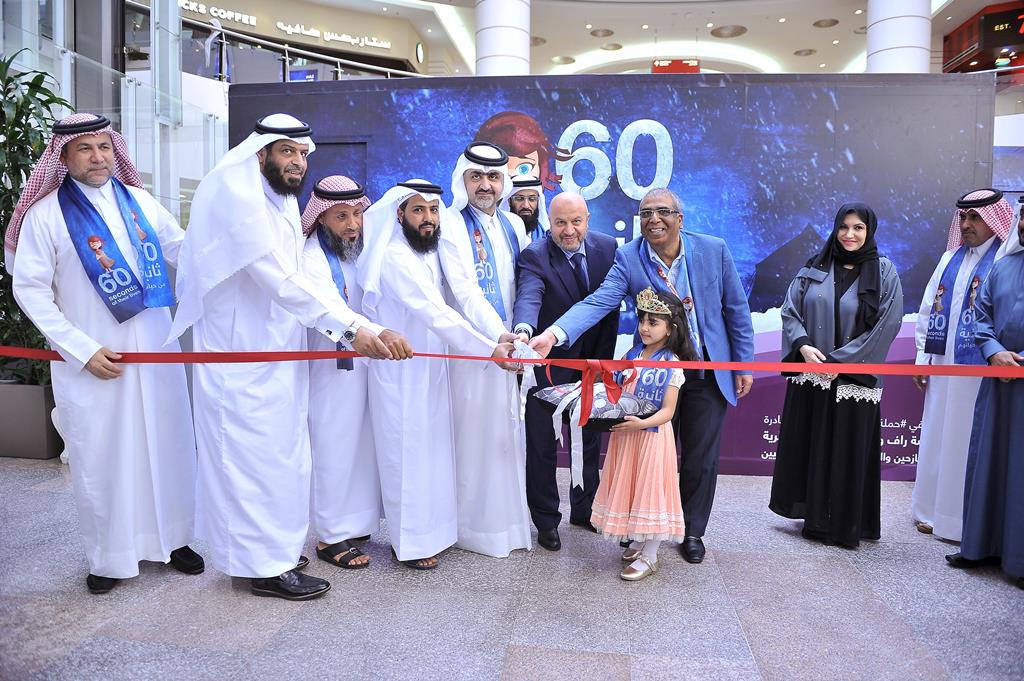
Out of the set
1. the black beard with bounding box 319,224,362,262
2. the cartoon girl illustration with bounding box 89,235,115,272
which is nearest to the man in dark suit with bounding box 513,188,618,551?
the black beard with bounding box 319,224,362,262

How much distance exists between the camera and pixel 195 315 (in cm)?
315

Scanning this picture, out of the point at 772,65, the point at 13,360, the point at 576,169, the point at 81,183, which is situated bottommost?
the point at 13,360

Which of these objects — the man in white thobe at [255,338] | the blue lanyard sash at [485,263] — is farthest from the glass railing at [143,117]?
the blue lanyard sash at [485,263]

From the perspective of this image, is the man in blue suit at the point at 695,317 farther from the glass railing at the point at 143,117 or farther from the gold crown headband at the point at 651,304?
the glass railing at the point at 143,117

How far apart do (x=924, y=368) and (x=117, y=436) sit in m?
3.39

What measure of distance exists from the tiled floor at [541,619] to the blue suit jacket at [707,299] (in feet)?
3.12

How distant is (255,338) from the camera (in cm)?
316

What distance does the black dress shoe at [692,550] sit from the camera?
3.57 meters

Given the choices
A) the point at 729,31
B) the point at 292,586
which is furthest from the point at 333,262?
the point at 729,31

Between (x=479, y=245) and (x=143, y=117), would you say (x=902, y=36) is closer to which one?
(x=479, y=245)

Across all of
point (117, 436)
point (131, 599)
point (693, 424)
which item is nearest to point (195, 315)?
point (117, 436)

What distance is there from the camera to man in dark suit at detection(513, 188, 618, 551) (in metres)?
3.76

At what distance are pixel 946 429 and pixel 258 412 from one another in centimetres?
361

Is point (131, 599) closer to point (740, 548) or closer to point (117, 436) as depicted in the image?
point (117, 436)
